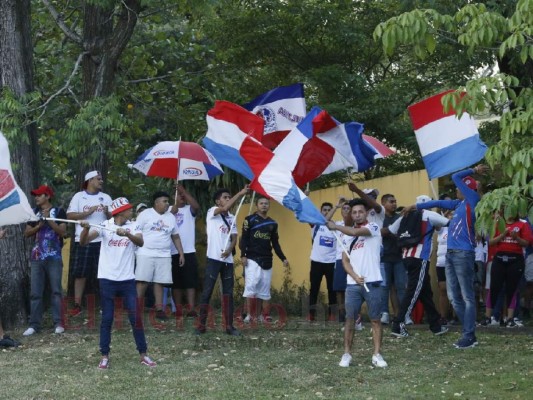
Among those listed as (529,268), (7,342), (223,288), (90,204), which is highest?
(90,204)

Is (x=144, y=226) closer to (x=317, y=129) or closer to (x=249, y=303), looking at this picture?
(x=249, y=303)

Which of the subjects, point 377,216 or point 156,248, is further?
point 156,248

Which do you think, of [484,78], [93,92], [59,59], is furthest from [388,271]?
[59,59]

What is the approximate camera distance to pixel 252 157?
1194 cm

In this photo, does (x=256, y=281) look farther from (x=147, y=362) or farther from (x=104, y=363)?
(x=104, y=363)

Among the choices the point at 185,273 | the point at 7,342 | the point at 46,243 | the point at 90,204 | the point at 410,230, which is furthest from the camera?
the point at 185,273

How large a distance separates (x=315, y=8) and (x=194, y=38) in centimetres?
409

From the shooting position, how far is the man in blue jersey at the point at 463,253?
12141 mm

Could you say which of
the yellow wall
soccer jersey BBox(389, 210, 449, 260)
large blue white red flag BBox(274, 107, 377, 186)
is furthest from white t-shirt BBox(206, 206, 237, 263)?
the yellow wall

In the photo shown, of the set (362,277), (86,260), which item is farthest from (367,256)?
(86,260)

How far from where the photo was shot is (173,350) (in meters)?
12.2

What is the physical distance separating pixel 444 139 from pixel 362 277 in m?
1.83

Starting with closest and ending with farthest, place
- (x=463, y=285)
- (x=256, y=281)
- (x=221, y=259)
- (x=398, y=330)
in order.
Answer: (x=463, y=285) → (x=398, y=330) → (x=221, y=259) → (x=256, y=281)

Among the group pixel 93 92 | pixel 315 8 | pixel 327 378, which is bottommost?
pixel 327 378
